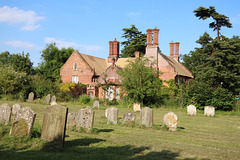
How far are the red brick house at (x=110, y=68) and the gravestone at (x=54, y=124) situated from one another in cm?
2814

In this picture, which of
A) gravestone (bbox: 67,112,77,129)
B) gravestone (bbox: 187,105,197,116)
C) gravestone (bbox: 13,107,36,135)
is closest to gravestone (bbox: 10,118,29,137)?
gravestone (bbox: 13,107,36,135)

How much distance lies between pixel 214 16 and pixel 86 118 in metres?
30.1

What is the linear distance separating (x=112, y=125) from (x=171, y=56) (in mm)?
38865

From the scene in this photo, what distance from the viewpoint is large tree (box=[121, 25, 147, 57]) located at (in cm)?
5832

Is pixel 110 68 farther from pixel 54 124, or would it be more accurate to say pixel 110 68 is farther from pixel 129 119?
pixel 54 124

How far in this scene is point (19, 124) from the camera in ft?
29.0

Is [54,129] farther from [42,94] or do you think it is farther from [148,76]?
[42,94]

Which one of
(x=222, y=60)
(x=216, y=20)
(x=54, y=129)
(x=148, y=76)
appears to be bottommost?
(x=54, y=129)

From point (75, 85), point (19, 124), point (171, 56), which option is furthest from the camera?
point (171, 56)

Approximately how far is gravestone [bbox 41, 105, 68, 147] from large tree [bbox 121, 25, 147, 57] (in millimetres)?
50080

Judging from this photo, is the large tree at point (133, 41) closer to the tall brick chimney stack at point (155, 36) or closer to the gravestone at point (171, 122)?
the tall brick chimney stack at point (155, 36)

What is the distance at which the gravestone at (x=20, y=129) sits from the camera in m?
8.74

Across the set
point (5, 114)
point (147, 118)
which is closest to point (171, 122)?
point (147, 118)

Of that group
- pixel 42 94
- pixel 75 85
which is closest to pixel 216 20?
pixel 75 85
